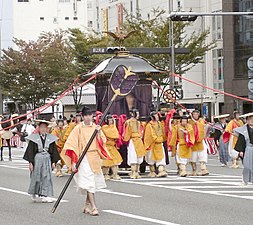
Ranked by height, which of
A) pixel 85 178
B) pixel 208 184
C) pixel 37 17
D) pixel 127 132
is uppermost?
pixel 37 17

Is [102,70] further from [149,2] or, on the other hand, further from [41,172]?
[149,2]

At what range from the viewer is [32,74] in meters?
52.3

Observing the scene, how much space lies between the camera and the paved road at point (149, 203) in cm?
1100

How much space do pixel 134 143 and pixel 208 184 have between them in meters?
2.75

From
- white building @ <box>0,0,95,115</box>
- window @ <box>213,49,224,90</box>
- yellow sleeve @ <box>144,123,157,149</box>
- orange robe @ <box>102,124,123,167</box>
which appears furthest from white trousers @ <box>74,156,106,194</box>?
white building @ <box>0,0,95,115</box>

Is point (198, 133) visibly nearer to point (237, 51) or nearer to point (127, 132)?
point (127, 132)

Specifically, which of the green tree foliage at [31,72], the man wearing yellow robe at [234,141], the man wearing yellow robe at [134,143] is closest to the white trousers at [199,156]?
the man wearing yellow robe at [134,143]

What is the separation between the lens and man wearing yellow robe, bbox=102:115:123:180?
18.1 meters

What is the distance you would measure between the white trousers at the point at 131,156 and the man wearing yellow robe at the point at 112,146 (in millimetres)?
234

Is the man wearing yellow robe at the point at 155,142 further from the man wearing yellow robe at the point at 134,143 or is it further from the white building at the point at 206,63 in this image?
the white building at the point at 206,63

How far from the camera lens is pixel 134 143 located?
18.5 m

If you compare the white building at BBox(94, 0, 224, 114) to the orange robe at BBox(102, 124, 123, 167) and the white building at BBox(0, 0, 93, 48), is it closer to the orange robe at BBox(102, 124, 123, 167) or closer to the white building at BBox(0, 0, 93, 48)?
the white building at BBox(0, 0, 93, 48)

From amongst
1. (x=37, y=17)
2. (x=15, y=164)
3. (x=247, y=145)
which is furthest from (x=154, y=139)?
(x=37, y=17)

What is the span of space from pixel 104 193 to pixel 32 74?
126ft
